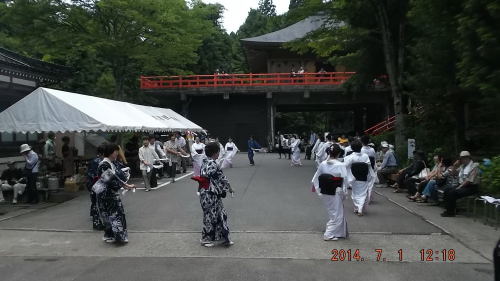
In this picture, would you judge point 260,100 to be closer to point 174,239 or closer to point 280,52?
point 280,52

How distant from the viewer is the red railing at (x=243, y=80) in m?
33.4

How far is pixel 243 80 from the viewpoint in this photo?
34031 mm

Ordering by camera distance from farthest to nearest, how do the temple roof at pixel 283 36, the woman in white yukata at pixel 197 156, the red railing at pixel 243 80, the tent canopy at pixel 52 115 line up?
the temple roof at pixel 283 36, the red railing at pixel 243 80, the woman in white yukata at pixel 197 156, the tent canopy at pixel 52 115

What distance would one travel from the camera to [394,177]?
558 inches

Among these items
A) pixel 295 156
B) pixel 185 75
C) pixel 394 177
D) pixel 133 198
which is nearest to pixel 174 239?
pixel 133 198

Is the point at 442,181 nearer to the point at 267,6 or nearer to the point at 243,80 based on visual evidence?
the point at 243,80

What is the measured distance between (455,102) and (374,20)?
841 cm

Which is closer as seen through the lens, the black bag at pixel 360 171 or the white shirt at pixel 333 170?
the white shirt at pixel 333 170

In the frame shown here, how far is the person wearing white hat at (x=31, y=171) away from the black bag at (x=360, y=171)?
766 centimetres

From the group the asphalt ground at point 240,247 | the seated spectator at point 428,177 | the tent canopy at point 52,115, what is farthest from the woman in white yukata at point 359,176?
the tent canopy at point 52,115

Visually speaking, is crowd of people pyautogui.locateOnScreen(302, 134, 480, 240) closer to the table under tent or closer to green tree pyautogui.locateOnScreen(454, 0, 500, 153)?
green tree pyautogui.locateOnScreen(454, 0, 500, 153)

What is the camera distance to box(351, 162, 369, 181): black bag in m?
9.58

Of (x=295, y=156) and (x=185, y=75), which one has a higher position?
(x=185, y=75)

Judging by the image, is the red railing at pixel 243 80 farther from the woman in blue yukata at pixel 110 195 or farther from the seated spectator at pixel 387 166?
the woman in blue yukata at pixel 110 195
